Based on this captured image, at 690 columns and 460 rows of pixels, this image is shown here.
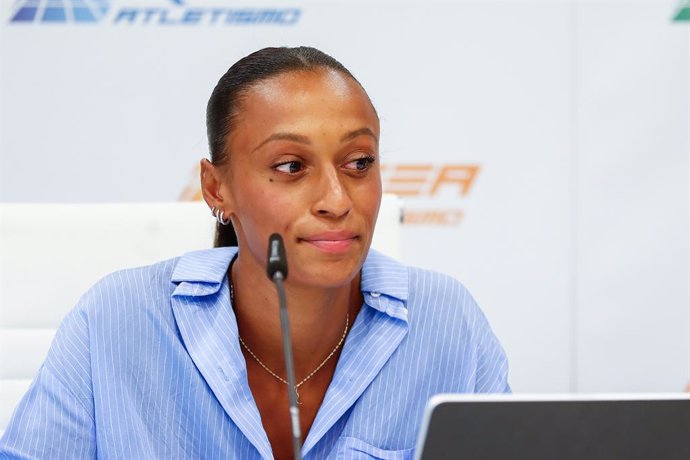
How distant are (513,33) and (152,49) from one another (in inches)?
41.6

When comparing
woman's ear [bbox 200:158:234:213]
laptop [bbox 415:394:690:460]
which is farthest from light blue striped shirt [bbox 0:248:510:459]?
laptop [bbox 415:394:690:460]

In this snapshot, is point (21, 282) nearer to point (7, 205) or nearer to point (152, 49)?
point (7, 205)

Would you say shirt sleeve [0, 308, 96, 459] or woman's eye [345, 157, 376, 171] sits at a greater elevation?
woman's eye [345, 157, 376, 171]

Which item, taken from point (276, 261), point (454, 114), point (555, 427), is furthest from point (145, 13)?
point (555, 427)

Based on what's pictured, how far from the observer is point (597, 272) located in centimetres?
285

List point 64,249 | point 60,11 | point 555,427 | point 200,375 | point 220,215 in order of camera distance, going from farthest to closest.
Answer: point 60,11, point 64,249, point 220,215, point 200,375, point 555,427

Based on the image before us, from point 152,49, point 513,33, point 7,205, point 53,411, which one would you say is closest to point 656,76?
point 513,33

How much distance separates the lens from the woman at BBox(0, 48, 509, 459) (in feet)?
4.18

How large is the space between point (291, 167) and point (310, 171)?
0.09 ft

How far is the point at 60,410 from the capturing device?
4.27ft

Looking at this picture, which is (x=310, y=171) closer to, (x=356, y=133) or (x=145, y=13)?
(x=356, y=133)

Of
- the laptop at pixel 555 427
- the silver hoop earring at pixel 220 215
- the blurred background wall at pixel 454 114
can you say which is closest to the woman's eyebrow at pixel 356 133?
the silver hoop earring at pixel 220 215

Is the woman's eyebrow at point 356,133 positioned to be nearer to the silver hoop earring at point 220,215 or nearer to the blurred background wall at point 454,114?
the silver hoop earring at point 220,215

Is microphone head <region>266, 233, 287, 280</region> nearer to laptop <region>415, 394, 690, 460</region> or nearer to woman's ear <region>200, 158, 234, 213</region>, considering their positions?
laptop <region>415, 394, 690, 460</region>
